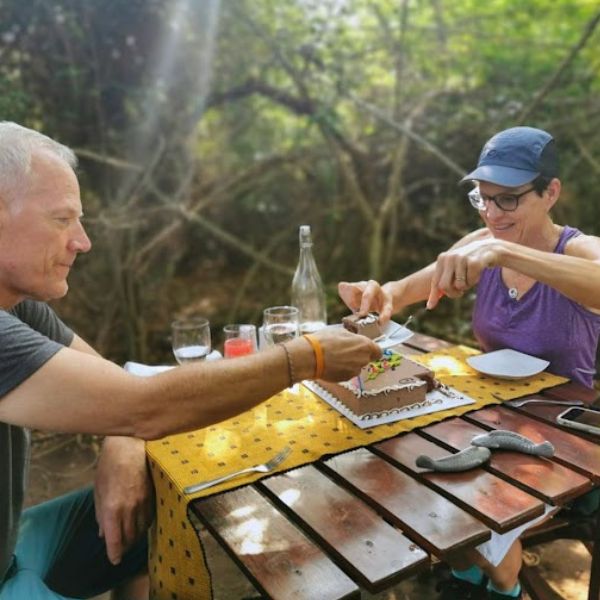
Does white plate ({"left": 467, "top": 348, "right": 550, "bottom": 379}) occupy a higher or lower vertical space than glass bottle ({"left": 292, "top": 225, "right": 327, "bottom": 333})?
lower

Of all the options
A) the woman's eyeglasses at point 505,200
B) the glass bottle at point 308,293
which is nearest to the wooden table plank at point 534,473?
the glass bottle at point 308,293

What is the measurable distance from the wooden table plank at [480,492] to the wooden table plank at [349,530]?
19cm

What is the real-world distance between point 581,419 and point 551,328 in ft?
1.92

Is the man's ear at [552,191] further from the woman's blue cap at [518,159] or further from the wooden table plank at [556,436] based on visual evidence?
the wooden table plank at [556,436]

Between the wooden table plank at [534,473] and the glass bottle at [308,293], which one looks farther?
the glass bottle at [308,293]

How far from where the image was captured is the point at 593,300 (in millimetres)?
1937

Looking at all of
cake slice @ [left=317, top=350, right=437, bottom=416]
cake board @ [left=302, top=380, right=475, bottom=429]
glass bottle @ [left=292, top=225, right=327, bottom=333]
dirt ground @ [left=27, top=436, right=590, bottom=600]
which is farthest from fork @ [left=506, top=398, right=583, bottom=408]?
dirt ground @ [left=27, top=436, right=590, bottom=600]

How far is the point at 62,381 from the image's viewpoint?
1217mm

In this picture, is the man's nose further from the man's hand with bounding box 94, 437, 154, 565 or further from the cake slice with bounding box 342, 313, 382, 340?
the cake slice with bounding box 342, 313, 382, 340

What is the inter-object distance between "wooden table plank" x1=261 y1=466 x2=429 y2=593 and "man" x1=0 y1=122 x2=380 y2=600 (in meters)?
0.24

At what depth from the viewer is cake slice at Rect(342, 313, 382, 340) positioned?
5.62 feet

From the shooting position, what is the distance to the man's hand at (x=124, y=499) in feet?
5.02

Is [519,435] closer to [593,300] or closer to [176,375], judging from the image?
[593,300]

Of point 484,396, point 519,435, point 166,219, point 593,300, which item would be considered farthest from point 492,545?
point 166,219
